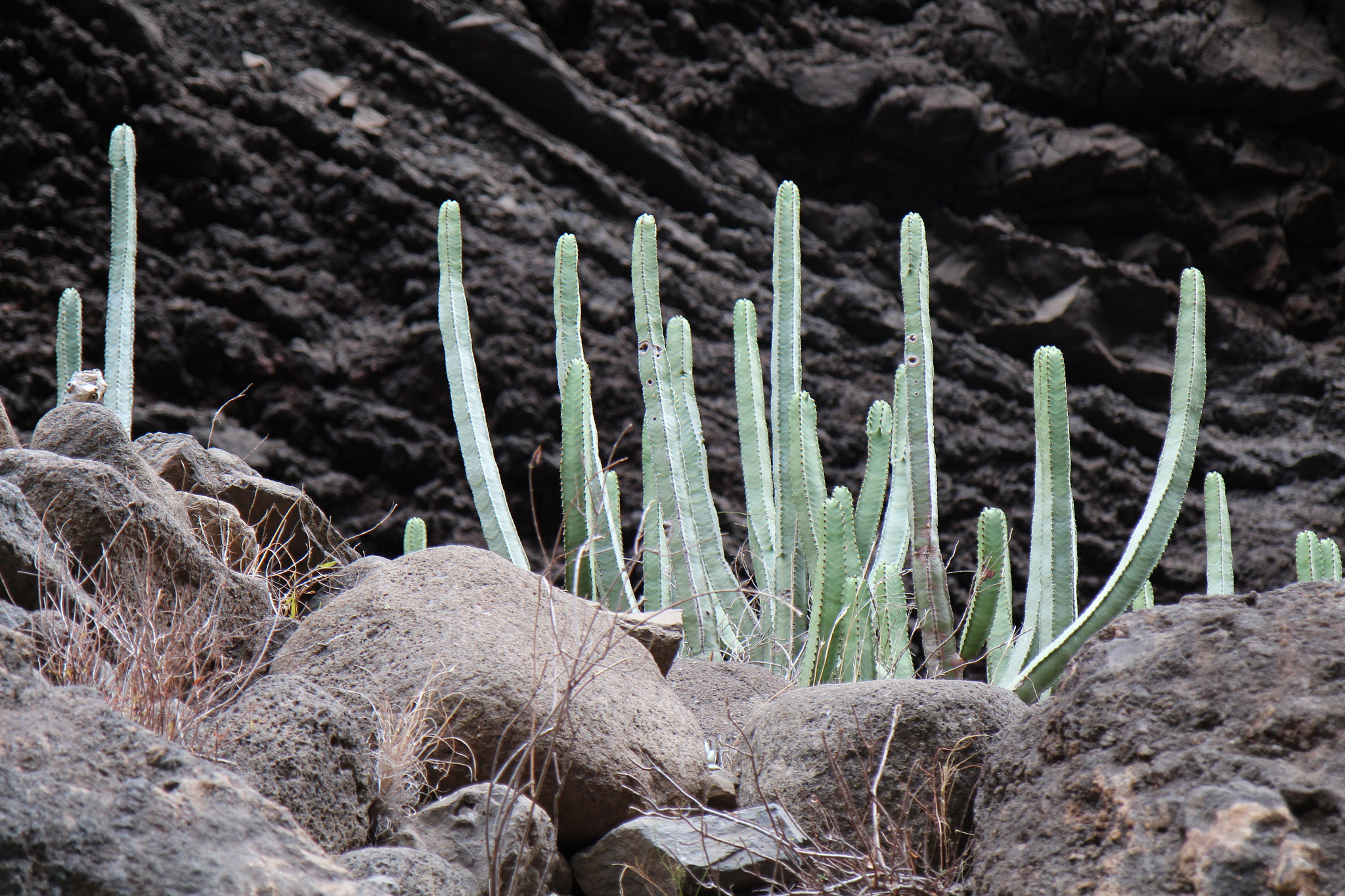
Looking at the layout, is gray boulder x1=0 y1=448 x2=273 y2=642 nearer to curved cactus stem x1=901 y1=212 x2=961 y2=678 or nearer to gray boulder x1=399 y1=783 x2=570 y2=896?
gray boulder x1=399 y1=783 x2=570 y2=896

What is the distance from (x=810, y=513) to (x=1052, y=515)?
0.60 metres

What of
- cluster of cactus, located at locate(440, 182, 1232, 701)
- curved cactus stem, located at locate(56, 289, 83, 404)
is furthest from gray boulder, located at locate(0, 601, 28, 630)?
curved cactus stem, located at locate(56, 289, 83, 404)

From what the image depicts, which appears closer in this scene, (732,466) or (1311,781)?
(1311,781)

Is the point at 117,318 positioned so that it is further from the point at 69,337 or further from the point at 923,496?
the point at 923,496

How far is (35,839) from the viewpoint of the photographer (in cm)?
88

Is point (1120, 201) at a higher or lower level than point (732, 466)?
higher

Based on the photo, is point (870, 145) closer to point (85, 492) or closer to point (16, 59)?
point (16, 59)

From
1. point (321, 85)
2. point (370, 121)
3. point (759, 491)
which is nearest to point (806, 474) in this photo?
point (759, 491)

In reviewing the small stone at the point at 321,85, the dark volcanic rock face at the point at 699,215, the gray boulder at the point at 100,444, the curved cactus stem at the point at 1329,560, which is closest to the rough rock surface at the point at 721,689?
Answer: the gray boulder at the point at 100,444

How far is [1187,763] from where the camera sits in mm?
1105

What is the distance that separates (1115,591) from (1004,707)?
87 centimetres

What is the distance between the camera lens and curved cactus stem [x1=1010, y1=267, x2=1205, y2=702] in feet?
7.59

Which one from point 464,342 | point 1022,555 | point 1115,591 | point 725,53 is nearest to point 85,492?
point 464,342

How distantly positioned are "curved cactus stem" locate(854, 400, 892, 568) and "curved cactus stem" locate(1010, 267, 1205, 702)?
0.54 metres
